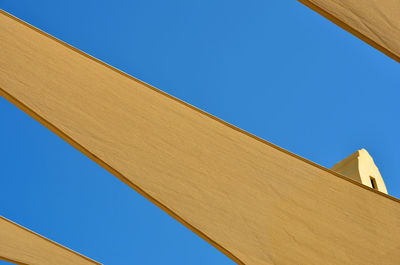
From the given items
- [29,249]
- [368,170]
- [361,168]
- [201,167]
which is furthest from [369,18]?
[29,249]

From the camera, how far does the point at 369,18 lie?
312 centimetres

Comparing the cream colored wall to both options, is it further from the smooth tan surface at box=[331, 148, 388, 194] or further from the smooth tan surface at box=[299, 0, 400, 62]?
the smooth tan surface at box=[299, 0, 400, 62]

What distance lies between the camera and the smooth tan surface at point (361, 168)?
4.99 m

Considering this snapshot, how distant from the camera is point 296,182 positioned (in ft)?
13.0

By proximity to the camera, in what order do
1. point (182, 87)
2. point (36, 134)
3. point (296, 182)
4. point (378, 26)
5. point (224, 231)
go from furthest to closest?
point (36, 134)
point (182, 87)
point (296, 182)
point (224, 231)
point (378, 26)

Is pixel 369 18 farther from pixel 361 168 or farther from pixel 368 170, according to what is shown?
pixel 368 170

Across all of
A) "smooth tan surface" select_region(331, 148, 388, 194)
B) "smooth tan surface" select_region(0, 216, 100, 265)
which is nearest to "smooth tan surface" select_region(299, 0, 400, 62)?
"smooth tan surface" select_region(331, 148, 388, 194)

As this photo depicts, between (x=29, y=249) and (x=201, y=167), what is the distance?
3.44 m

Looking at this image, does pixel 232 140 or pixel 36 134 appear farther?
pixel 36 134

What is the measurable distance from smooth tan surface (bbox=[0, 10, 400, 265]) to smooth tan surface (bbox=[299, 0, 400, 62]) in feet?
3.95

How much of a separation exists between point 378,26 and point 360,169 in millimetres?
2118

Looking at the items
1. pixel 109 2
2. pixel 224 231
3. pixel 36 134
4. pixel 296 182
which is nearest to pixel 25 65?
pixel 224 231

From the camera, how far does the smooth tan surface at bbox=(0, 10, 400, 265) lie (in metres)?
3.66

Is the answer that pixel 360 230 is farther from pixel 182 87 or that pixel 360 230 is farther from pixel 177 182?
pixel 182 87
